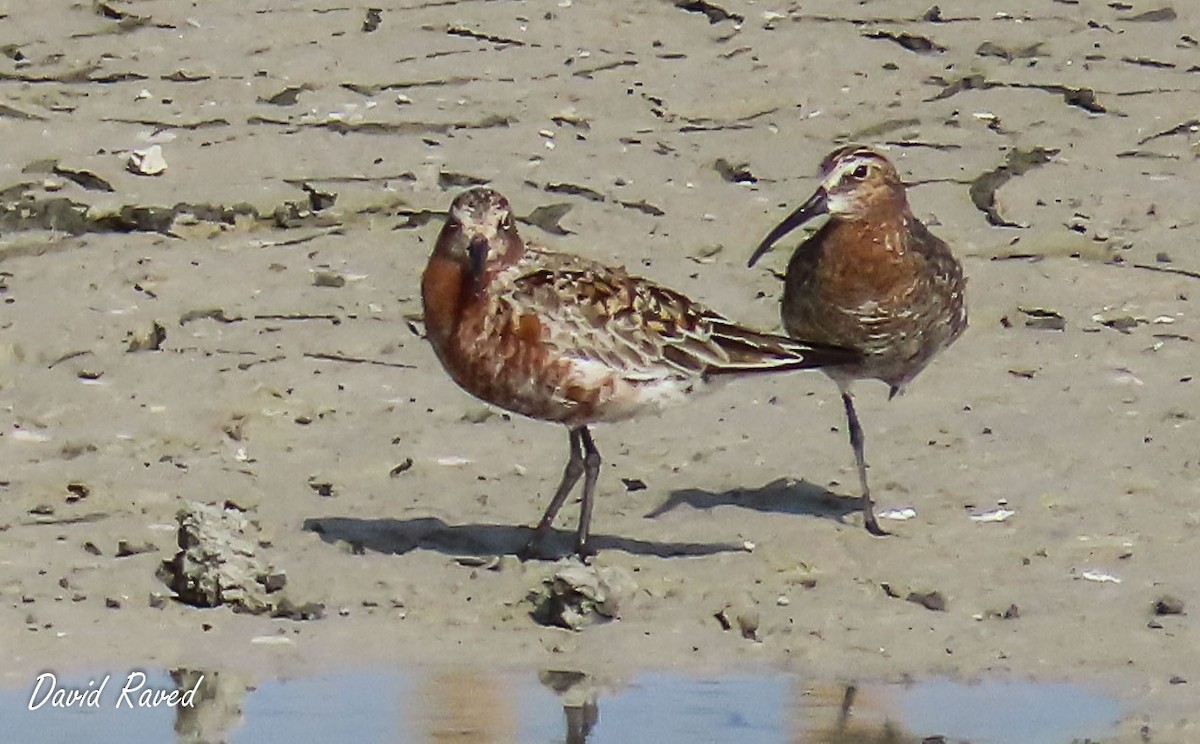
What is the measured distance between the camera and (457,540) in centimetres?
872

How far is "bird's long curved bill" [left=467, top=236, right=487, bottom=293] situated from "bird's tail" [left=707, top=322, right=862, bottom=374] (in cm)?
82

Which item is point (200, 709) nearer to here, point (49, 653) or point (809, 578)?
point (49, 653)

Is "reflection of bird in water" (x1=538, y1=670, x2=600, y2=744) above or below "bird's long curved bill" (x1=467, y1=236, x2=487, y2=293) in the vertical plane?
below

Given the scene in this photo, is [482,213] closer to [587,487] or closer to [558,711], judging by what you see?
[587,487]

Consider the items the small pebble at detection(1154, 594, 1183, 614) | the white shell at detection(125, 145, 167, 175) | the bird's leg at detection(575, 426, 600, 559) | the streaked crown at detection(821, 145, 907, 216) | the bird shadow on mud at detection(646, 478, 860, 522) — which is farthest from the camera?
the white shell at detection(125, 145, 167, 175)

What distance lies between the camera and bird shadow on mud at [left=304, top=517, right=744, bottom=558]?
8.64 m

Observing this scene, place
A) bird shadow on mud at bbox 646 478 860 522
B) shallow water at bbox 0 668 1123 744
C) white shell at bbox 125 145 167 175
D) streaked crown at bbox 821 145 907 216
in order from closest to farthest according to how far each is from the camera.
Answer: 1. shallow water at bbox 0 668 1123 744
2. bird shadow on mud at bbox 646 478 860 522
3. streaked crown at bbox 821 145 907 216
4. white shell at bbox 125 145 167 175

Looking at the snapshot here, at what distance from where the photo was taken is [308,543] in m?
8.60

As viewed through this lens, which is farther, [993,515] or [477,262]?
[993,515]

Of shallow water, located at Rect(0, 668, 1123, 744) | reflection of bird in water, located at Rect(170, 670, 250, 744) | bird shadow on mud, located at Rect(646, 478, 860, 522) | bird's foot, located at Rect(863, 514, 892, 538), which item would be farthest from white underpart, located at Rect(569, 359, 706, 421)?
reflection of bird in water, located at Rect(170, 670, 250, 744)

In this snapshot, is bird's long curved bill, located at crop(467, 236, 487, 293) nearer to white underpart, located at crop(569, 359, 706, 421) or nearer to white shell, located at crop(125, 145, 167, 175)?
white underpart, located at crop(569, 359, 706, 421)

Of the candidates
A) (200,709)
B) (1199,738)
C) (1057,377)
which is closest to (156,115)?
(1057,377)

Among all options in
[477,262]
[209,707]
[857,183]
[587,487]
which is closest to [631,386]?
[587,487]

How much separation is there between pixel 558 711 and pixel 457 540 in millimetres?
1459
